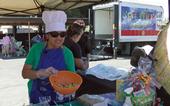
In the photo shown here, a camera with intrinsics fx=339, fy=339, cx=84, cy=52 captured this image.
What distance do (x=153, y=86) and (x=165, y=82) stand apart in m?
0.16

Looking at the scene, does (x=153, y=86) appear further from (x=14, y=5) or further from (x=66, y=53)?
(x=14, y=5)

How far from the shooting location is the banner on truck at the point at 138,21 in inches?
685

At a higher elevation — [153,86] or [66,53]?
[66,53]

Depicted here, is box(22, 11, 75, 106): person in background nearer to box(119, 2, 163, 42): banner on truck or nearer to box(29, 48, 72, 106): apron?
box(29, 48, 72, 106): apron

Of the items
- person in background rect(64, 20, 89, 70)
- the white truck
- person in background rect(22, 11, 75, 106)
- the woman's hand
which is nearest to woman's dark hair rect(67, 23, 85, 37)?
person in background rect(64, 20, 89, 70)

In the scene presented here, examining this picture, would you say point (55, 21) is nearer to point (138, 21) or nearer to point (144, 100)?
point (144, 100)

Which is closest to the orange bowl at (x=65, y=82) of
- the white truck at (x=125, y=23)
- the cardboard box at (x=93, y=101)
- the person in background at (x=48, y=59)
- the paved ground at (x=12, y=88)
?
the cardboard box at (x=93, y=101)

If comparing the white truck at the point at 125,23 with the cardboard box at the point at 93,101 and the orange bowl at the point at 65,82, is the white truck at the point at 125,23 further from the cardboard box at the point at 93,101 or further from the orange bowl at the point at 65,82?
the cardboard box at the point at 93,101

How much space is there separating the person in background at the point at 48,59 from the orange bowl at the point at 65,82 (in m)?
0.30

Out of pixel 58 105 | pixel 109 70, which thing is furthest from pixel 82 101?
pixel 109 70

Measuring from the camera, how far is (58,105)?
275 centimetres

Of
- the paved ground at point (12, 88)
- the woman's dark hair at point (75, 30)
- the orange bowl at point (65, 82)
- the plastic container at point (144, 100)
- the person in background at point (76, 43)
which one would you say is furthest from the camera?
the paved ground at point (12, 88)

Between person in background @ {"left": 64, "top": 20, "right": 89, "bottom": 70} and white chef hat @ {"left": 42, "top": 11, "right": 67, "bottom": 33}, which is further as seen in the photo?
person in background @ {"left": 64, "top": 20, "right": 89, "bottom": 70}

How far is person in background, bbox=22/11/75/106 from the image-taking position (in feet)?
10.0
